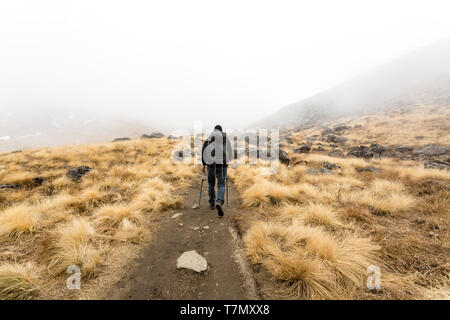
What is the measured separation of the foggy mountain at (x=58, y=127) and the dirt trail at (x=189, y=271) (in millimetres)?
66117

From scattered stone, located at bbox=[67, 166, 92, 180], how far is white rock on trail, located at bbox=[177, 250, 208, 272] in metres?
7.69

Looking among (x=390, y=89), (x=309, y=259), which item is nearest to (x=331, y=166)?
(x=309, y=259)

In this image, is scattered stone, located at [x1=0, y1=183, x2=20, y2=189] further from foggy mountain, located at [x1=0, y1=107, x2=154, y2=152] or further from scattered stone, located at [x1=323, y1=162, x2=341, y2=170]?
foggy mountain, located at [x1=0, y1=107, x2=154, y2=152]

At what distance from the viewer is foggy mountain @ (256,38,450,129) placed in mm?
58312

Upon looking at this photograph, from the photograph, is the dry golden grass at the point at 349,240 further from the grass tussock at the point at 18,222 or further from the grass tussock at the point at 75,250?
the grass tussock at the point at 18,222

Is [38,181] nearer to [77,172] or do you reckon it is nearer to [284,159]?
[77,172]

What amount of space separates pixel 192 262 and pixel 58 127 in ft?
342

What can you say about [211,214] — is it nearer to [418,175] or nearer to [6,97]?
[418,175]

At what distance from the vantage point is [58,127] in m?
77.3

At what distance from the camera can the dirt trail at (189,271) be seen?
9.59 ft

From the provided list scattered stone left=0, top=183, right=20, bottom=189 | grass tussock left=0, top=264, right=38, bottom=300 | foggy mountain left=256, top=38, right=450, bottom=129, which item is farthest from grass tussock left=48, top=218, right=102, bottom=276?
foggy mountain left=256, top=38, right=450, bottom=129

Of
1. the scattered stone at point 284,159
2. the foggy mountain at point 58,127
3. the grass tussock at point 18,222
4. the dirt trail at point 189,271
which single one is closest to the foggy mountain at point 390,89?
the scattered stone at point 284,159

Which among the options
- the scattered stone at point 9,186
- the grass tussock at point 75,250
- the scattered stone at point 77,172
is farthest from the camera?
the scattered stone at point 77,172
